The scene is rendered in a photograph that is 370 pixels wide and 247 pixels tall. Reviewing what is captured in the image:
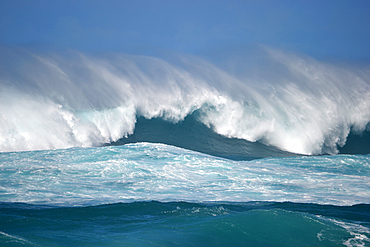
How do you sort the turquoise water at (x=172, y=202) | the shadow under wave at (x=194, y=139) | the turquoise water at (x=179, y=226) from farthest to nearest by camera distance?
the shadow under wave at (x=194, y=139), the turquoise water at (x=172, y=202), the turquoise water at (x=179, y=226)

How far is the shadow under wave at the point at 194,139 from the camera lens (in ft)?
50.6

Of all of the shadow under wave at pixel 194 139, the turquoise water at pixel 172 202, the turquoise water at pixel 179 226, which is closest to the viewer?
the turquoise water at pixel 179 226

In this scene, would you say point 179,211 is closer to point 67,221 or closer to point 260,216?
point 260,216

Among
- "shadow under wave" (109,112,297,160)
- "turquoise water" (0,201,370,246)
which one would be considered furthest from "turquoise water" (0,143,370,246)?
"shadow under wave" (109,112,297,160)

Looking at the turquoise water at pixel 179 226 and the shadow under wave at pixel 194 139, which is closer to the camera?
the turquoise water at pixel 179 226

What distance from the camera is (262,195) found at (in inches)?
235

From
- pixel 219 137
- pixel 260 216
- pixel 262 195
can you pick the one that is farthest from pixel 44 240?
pixel 219 137

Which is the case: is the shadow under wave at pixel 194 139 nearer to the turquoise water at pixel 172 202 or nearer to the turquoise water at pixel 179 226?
the turquoise water at pixel 172 202

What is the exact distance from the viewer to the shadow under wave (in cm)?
1542

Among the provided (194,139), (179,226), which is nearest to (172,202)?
(179,226)

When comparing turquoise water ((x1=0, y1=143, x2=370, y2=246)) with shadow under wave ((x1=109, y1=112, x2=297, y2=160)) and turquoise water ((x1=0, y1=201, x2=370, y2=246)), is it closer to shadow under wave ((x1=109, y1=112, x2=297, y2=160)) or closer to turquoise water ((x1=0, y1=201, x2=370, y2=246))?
turquoise water ((x1=0, y1=201, x2=370, y2=246))

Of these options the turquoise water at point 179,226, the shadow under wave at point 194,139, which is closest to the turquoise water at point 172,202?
the turquoise water at point 179,226

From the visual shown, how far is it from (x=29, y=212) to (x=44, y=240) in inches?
52.7

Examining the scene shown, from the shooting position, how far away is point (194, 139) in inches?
641
